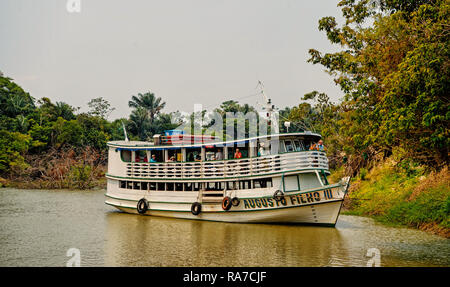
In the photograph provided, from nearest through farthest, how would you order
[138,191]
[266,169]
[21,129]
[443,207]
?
1. [443,207]
2. [266,169]
3. [138,191]
4. [21,129]

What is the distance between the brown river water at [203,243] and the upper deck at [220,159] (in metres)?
2.10

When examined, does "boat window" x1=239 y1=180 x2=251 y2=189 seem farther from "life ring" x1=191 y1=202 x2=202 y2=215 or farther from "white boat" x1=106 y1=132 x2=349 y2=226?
"life ring" x1=191 y1=202 x2=202 y2=215

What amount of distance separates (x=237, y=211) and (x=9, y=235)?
8.39 meters

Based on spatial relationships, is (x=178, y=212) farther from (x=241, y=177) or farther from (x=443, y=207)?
(x=443, y=207)

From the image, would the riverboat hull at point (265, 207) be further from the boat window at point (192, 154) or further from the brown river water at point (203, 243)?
the boat window at point (192, 154)

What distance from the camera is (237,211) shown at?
16.4 metres

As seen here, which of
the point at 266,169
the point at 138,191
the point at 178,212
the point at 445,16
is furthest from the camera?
the point at 138,191

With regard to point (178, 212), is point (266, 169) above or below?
above

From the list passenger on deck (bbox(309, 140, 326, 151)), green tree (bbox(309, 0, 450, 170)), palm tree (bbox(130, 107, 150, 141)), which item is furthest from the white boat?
palm tree (bbox(130, 107, 150, 141))

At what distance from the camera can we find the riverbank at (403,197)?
1474 centimetres

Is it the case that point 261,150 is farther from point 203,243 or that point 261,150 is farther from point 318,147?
point 203,243

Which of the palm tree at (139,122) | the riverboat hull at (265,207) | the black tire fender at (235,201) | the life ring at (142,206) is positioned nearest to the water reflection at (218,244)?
the riverboat hull at (265,207)

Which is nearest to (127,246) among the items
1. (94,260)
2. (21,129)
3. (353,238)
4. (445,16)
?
(94,260)
